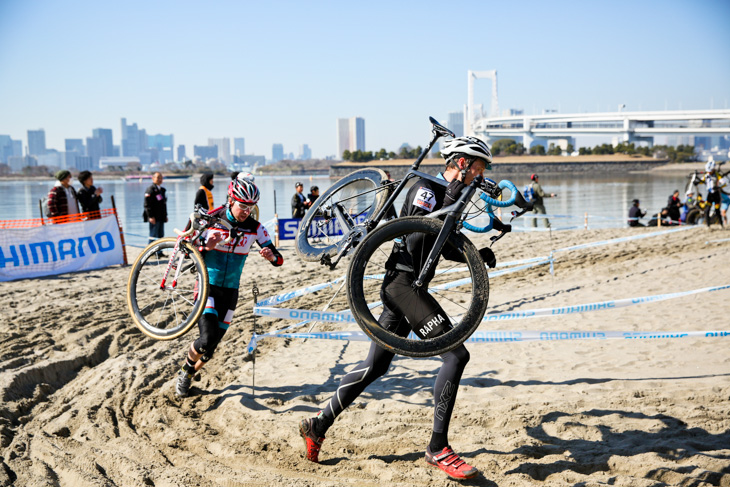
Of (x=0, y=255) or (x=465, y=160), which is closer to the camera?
(x=465, y=160)

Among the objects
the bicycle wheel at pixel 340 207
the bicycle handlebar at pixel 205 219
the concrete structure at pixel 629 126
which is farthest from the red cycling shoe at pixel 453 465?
the concrete structure at pixel 629 126

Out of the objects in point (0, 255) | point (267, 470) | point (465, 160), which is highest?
point (465, 160)

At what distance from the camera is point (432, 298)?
13.3 feet

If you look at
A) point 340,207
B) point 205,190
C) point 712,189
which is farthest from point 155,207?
point 712,189

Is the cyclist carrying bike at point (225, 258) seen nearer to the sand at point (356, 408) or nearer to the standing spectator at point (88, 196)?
the sand at point (356, 408)

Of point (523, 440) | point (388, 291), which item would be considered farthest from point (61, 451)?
point (523, 440)

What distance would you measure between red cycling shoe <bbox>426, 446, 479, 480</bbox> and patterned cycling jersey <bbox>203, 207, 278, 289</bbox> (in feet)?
8.60

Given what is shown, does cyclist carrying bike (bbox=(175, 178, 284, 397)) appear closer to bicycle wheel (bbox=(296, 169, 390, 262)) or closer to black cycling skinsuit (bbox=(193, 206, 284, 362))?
black cycling skinsuit (bbox=(193, 206, 284, 362))

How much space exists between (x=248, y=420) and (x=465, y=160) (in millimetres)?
3193

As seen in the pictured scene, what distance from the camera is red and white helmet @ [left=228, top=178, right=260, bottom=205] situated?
553cm

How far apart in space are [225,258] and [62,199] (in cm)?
991

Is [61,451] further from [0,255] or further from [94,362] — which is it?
[0,255]

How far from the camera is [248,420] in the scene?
17.7 ft

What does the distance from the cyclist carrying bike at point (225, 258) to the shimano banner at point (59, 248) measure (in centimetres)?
884
